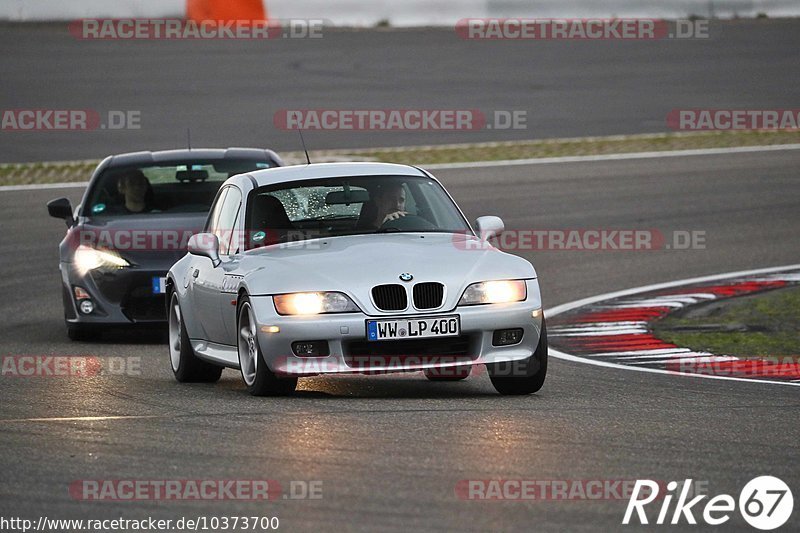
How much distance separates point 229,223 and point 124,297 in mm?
3299

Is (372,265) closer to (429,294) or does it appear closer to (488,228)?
(429,294)

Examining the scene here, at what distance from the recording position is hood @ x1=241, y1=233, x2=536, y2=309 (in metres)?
9.29

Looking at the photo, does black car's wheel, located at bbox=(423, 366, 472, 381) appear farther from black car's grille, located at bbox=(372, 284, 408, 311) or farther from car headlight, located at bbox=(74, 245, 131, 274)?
car headlight, located at bbox=(74, 245, 131, 274)

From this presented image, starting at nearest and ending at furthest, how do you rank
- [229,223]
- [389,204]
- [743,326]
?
1. [389,204]
2. [229,223]
3. [743,326]

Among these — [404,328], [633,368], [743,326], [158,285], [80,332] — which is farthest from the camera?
[743,326]

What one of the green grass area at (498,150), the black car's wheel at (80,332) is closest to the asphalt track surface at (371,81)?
the green grass area at (498,150)

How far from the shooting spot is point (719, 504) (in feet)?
21.2

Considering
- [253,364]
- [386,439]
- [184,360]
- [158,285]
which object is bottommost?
[158,285]

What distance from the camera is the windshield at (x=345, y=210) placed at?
1031 centimetres

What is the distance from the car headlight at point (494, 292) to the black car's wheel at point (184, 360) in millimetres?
2324

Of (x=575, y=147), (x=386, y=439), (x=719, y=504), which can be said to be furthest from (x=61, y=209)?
(x=575, y=147)

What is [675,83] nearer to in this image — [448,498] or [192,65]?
[192,65]

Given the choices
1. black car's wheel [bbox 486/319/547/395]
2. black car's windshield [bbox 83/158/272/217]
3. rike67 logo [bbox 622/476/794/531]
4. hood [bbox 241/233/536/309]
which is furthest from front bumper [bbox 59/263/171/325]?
rike67 logo [bbox 622/476/794/531]

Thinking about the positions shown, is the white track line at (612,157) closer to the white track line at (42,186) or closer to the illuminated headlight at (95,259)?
the white track line at (42,186)
